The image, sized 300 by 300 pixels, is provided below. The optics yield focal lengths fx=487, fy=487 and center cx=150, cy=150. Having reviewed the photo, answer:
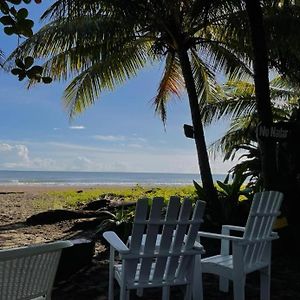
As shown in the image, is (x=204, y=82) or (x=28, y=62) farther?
(x=204, y=82)

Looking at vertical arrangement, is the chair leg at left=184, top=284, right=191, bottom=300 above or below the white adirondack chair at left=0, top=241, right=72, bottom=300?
below

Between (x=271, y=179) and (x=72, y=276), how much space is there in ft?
8.98

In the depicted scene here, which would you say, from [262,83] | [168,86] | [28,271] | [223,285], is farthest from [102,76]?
[28,271]

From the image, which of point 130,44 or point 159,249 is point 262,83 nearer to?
point 159,249

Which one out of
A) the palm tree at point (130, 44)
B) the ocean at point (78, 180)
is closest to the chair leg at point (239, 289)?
the palm tree at point (130, 44)

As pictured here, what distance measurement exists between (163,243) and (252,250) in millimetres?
913

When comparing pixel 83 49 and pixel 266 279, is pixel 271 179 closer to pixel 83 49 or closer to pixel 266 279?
pixel 266 279

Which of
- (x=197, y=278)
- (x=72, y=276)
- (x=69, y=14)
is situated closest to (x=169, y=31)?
(x=69, y=14)

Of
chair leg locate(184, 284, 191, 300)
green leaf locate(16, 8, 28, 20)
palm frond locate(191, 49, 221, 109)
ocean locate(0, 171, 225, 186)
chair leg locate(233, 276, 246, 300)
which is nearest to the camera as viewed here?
green leaf locate(16, 8, 28, 20)

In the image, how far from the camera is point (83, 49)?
8789 millimetres

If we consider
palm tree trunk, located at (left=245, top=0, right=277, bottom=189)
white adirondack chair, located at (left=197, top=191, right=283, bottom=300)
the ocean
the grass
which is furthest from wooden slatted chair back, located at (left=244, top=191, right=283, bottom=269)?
the ocean

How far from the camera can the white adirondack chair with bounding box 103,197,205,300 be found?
126 inches

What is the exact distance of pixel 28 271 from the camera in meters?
2.03

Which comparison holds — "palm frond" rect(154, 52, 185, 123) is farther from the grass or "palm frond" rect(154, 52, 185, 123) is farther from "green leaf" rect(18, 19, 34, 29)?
"green leaf" rect(18, 19, 34, 29)
